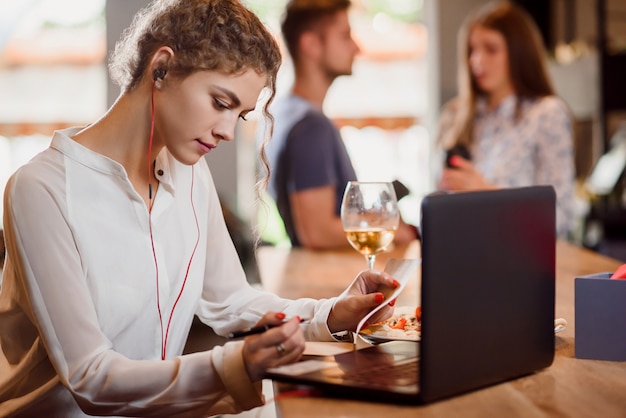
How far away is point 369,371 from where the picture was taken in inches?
40.8

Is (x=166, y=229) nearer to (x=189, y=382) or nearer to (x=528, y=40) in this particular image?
(x=189, y=382)

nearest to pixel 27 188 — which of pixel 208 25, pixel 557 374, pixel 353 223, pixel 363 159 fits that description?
pixel 208 25

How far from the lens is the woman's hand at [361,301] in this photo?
1269 mm

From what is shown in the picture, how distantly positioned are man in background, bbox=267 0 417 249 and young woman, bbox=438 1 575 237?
605 mm

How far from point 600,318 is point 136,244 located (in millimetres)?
717

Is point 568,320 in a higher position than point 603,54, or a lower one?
lower

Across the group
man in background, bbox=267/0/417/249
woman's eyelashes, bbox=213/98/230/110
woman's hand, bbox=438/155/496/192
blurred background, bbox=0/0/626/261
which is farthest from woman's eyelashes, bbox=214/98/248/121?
blurred background, bbox=0/0/626/261

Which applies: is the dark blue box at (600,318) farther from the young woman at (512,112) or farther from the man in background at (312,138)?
the young woman at (512,112)

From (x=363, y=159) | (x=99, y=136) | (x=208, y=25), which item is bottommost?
(x=363, y=159)

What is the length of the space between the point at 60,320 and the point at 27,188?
205 millimetres

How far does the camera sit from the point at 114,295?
4.21ft

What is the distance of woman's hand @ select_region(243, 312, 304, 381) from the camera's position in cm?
101

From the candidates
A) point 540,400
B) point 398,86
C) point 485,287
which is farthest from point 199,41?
point 398,86

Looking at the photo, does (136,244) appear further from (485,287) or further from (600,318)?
(600,318)
